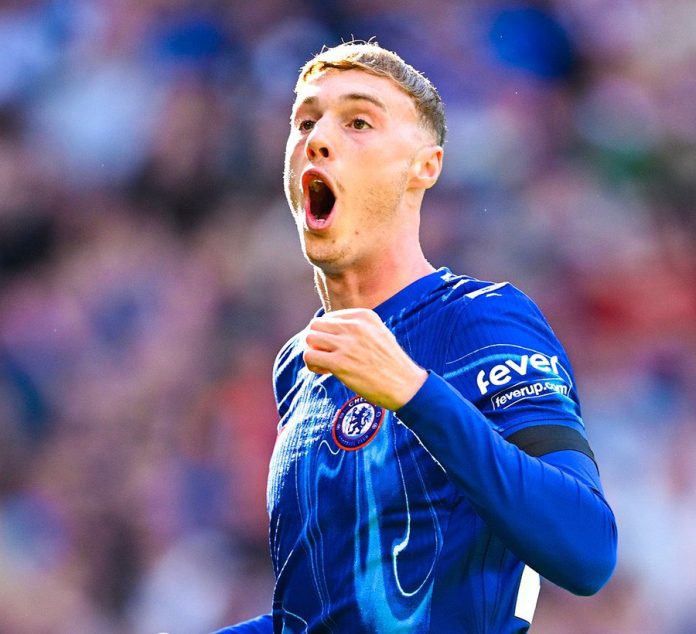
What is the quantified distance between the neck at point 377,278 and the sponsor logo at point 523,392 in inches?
26.9

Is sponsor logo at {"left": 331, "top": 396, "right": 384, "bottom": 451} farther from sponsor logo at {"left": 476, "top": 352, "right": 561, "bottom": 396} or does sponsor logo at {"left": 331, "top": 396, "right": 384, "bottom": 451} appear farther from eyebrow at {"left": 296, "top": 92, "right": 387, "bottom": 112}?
eyebrow at {"left": 296, "top": 92, "right": 387, "bottom": 112}

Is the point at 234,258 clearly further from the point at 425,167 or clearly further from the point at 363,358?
the point at 363,358

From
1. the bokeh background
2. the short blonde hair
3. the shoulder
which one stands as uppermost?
the bokeh background

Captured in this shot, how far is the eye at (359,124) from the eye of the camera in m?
3.19

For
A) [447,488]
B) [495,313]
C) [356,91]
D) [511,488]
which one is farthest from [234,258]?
[511,488]

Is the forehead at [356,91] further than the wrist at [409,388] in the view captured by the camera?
Yes

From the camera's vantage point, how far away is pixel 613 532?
2309 mm

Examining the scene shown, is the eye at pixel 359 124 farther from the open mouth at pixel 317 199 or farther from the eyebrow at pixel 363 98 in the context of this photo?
the open mouth at pixel 317 199

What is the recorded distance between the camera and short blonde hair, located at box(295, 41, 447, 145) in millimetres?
3262

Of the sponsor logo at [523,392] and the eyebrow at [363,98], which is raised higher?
the eyebrow at [363,98]

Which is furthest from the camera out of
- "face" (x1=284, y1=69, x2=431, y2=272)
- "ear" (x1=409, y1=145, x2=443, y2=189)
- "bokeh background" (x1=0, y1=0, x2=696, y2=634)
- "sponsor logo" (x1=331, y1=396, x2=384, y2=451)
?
"bokeh background" (x1=0, y1=0, x2=696, y2=634)

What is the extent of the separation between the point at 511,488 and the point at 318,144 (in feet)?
Answer: 4.15

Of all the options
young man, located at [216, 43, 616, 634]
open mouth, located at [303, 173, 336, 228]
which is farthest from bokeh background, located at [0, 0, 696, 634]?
open mouth, located at [303, 173, 336, 228]

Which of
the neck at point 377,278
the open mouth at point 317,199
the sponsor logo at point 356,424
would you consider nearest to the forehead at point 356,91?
the open mouth at point 317,199
